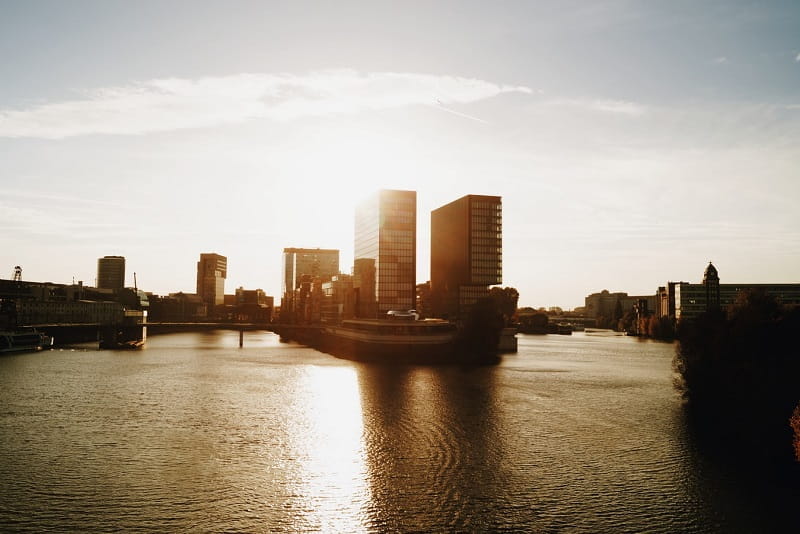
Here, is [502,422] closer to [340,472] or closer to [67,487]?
[340,472]

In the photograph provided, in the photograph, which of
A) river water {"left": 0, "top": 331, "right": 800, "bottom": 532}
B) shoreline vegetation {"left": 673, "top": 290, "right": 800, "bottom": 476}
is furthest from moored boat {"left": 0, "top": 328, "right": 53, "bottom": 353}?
shoreline vegetation {"left": 673, "top": 290, "right": 800, "bottom": 476}

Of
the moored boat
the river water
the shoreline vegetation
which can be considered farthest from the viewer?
the moored boat

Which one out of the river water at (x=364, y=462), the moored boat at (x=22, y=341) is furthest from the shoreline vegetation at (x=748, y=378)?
the moored boat at (x=22, y=341)

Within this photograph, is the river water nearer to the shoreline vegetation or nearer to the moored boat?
the shoreline vegetation

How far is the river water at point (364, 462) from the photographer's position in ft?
110

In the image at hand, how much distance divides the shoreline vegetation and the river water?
12.0 ft

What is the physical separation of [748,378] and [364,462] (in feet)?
110

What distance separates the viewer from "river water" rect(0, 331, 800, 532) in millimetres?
33594

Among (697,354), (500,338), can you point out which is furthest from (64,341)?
(697,354)

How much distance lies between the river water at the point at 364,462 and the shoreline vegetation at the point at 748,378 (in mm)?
3648

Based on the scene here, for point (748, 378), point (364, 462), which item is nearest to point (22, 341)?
point (364, 462)

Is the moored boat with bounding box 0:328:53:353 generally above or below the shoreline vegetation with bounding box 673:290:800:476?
below

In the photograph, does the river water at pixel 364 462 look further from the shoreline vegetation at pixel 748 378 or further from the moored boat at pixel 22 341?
the moored boat at pixel 22 341

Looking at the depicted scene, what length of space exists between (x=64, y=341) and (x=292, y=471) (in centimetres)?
18376
